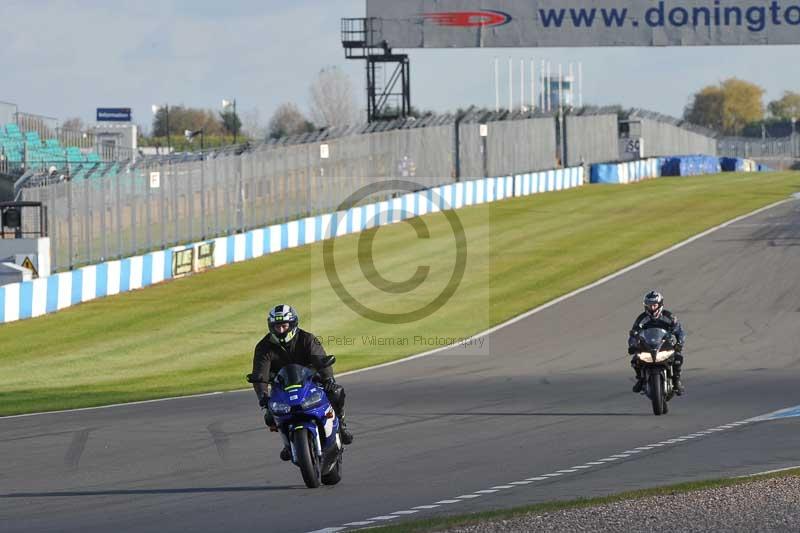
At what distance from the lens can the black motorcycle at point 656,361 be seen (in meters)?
18.2

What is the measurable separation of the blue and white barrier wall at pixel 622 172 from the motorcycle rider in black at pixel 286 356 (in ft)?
195

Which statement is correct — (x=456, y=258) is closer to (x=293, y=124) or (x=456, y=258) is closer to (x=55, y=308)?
(x=55, y=308)

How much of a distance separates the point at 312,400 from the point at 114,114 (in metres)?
66.6

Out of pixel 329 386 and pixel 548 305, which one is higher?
pixel 329 386

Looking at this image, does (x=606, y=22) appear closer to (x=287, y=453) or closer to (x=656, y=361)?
(x=656, y=361)

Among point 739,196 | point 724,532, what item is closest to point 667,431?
point 724,532

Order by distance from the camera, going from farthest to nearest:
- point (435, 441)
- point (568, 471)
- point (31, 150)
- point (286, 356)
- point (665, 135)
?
point (665, 135) < point (31, 150) < point (435, 441) < point (568, 471) < point (286, 356)

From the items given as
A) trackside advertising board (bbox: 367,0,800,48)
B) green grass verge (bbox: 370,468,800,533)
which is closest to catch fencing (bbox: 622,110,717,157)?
trackside advertising board (bbox: 367,0,800,48)

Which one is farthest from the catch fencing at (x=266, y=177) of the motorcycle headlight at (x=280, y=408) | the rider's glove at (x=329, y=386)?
the motorcycle headlight at (x=280, y=408)

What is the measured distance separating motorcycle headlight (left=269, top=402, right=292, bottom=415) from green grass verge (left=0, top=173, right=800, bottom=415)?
930cm

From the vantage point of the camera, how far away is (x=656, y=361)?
18234 millimetres

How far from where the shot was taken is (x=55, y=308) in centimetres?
3275

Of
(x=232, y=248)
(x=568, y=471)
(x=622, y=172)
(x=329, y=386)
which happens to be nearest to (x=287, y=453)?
(x=329, y=386)

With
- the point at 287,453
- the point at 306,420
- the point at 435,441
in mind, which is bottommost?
the point at 435,441
